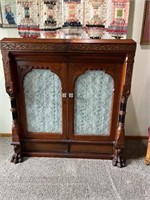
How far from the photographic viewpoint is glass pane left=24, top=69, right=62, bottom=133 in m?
1.83

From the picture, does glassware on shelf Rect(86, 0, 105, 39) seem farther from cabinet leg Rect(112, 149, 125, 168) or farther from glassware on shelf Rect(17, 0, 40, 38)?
cabinet leg Rect(112, 149, 125, 168)

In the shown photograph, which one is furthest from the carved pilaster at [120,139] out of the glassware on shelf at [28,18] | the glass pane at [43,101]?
the glassware on shelf at [28,18]

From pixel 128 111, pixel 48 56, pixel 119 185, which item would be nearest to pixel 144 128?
pixel 128 111

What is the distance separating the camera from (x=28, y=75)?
6.01 ft

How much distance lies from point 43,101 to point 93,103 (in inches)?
17.1

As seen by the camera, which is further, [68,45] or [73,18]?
[73,18]

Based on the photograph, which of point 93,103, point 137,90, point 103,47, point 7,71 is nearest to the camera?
point 103,47

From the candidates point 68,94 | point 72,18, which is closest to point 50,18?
point 72,18

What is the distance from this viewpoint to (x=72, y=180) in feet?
6.05

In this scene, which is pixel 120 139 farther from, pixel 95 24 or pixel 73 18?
pixel 73 18

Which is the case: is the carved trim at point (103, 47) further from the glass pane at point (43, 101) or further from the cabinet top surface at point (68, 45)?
the glass pane at point (43, 101)

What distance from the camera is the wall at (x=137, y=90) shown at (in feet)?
6.53

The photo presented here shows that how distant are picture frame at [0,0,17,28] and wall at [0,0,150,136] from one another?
0.06m

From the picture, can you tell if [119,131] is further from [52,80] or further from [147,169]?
[52,80]
